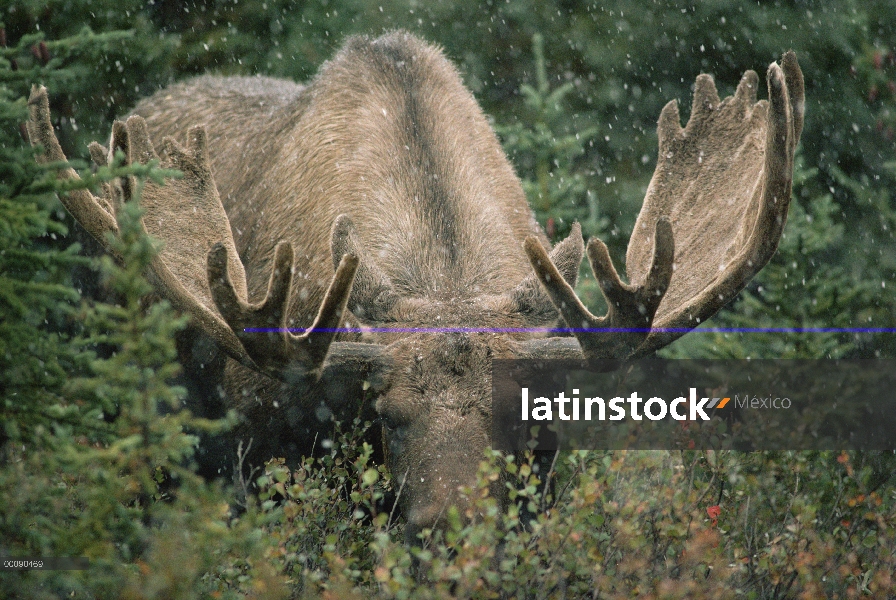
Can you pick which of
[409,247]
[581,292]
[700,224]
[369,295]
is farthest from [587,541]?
[581,292]

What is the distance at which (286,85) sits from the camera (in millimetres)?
6820

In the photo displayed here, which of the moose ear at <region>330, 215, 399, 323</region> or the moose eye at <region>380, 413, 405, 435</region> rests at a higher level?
the moose ear at <region>330, 215, 399, 323</region>

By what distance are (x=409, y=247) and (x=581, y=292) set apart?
10.3 feet

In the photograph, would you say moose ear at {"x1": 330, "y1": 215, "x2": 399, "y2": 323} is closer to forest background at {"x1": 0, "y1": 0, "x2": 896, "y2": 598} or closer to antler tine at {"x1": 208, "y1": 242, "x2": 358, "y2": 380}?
antler tine at {"x1": 208, "y1": 242, "x2": 358, "y2": 380}

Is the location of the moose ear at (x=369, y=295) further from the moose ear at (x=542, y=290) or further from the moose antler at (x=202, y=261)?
the moose ear at (x=542, y=290)

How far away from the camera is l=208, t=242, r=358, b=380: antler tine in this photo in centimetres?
340

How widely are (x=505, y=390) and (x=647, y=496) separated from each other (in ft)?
2.63

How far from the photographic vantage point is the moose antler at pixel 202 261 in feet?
11.4

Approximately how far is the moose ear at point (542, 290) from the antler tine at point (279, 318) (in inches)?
28.9

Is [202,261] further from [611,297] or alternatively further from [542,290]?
[611,297]

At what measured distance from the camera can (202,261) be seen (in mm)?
4348

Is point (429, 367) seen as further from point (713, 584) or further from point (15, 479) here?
point (15, 479)

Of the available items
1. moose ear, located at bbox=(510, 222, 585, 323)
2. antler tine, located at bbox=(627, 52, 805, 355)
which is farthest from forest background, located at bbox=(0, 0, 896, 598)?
antler tine, located at bbox=(627, 52, 805, 355)

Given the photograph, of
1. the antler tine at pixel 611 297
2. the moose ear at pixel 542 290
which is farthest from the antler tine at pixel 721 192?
the moose ear at pixel 542 290
